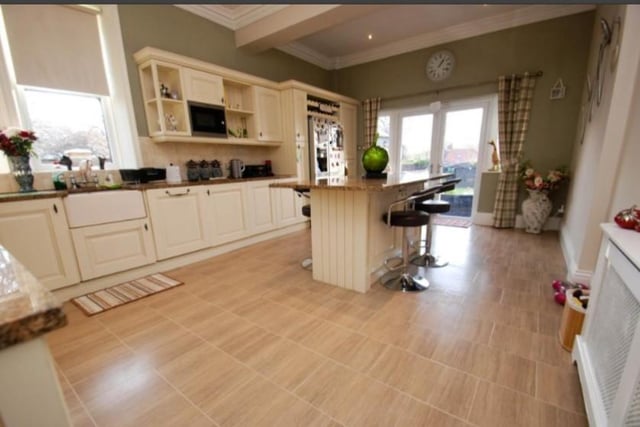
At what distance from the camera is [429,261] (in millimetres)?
2885

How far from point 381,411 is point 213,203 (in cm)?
276

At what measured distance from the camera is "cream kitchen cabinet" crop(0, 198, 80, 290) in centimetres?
203

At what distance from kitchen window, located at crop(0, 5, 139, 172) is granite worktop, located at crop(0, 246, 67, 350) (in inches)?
118

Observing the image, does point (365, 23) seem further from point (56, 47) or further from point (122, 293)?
point (122, 293)

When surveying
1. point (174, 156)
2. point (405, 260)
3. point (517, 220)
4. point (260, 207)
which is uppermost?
point (174, 156)

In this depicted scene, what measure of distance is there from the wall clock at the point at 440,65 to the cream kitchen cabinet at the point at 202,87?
138 inches

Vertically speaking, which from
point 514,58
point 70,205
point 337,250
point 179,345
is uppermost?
point 514,58

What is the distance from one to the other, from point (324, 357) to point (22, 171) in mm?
3007

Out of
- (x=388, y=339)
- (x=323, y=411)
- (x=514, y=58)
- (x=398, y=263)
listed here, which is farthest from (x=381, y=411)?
(x=514, y=58)

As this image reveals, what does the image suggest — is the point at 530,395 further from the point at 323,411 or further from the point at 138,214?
the point at 138,214

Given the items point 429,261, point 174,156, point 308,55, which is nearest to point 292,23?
point 308,55

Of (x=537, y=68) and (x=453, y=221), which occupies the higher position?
(x=537, y=68)

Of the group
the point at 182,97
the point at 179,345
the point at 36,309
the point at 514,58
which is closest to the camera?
the point at 36,309

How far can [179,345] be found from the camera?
173 centimetres
